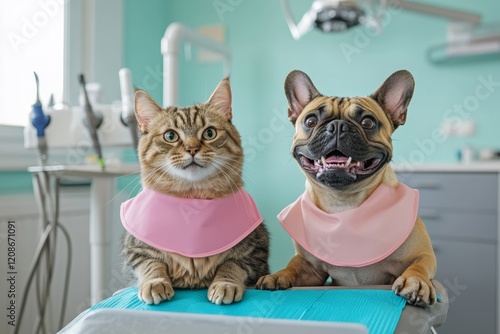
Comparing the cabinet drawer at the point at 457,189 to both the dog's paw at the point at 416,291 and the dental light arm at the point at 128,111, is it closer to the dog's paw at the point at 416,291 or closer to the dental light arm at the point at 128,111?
the dental light arm at the point at 128,111

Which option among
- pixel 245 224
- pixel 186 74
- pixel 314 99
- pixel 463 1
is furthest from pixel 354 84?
pixel 245 224

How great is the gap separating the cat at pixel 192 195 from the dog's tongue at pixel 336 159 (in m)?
0.16

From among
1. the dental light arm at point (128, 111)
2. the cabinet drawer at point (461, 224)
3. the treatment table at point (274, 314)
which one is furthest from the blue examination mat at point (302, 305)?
the cabinet drawer at point (461, 224)

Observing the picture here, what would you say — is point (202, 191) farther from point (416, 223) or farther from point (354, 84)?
point (354, 84)

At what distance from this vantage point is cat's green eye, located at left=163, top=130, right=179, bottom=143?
2.67 feet

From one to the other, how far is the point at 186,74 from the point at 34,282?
1584 mm

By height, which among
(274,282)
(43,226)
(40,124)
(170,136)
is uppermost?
(170,136)

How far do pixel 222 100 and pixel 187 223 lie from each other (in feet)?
0.78

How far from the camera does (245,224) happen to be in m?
0.81

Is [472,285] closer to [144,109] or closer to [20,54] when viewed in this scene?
[144,109]

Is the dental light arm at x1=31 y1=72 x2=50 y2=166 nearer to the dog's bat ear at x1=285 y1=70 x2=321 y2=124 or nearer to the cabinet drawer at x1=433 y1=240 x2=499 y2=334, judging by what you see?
the dog's bat ear at x1=285 y1=70 x2=321 y2=124

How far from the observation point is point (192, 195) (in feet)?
2.70

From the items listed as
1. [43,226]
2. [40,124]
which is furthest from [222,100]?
[43,226]

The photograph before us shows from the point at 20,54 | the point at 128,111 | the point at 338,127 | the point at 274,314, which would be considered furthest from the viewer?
the point at 20,54
